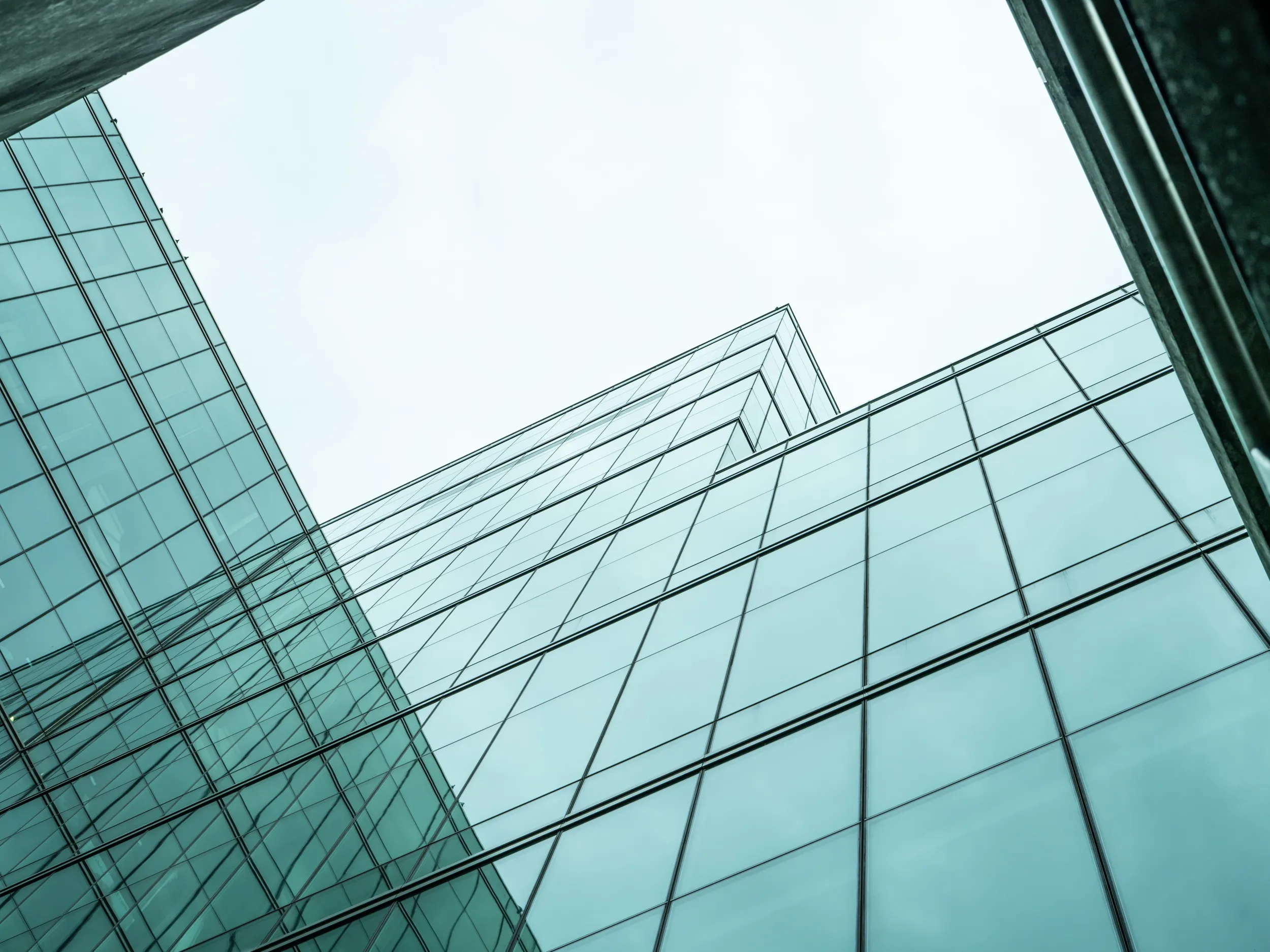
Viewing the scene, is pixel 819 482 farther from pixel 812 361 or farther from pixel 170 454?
pixel 812 361

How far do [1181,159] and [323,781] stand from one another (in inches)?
670

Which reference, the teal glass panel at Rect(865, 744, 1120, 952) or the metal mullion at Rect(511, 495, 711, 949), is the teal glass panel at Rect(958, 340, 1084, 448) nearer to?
the metal mullion at Rect(511, 495, 711, 949)

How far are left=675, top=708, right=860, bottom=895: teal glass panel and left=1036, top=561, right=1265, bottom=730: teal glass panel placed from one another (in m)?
1.96

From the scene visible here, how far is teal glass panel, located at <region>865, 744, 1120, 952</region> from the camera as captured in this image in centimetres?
630

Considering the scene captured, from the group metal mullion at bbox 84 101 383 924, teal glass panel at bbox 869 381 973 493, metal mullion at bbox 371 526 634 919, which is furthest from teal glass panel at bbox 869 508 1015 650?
metal mullion at bbox 84 101 383 924

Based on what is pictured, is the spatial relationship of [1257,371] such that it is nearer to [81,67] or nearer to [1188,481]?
[81,67]

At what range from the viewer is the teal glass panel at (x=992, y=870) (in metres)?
6.30

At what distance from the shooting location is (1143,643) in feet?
27.1

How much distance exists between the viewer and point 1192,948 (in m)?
5.52

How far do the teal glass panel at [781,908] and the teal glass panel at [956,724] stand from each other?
60cm

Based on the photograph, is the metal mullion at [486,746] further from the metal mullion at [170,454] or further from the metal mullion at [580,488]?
the metal mullion at [580,488]

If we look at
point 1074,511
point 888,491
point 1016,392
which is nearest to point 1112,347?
point 1016,392

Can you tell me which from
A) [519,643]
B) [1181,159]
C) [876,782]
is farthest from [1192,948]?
[519,643]

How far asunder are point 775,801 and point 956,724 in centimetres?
177
